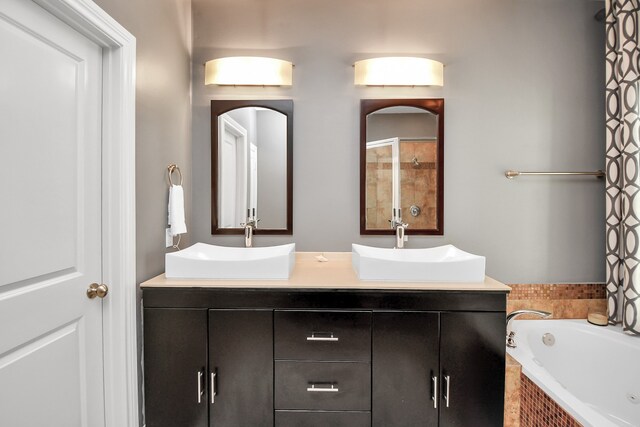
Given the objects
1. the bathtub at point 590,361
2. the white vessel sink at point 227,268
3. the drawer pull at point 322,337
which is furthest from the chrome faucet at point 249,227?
the bathtub at point 590,361

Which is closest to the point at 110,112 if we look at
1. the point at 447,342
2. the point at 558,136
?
the point at 447,342

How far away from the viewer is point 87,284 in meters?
1.39

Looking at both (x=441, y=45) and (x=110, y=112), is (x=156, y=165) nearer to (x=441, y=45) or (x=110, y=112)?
(x=110, y=112)

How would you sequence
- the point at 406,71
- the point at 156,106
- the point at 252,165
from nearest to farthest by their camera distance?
the point at 156,106
the point at 406,71
the point at 252,165

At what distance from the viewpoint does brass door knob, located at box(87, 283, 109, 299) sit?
1391 mm

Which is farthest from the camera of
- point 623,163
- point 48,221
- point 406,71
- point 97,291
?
point 406,71

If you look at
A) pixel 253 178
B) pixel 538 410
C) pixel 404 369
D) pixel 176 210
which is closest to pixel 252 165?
pixel 253 178

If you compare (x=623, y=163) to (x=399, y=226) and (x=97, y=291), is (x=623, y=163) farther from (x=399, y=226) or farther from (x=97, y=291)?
(x=97, y=291)

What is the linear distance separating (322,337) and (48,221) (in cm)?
117

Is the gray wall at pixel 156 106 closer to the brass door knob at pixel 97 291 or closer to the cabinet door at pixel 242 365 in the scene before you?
the brass door knob at pixel 97 291

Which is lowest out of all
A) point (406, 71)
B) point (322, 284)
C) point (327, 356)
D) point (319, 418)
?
point (319, 418)

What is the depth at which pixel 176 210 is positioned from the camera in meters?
1.82

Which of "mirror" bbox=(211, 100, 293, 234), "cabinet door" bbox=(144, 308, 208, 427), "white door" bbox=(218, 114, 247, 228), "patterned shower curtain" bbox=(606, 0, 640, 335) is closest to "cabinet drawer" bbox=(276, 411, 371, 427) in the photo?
"cabinet door" bbox=(144, 308, 208, 427)

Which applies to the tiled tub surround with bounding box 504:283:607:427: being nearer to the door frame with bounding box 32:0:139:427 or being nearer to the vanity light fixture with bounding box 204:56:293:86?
the vanity light fixture with bounding box 204:56:293:86
